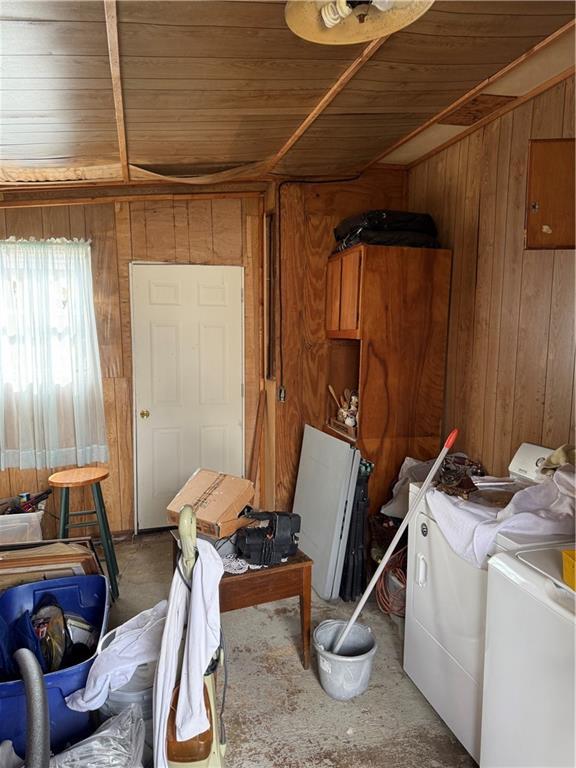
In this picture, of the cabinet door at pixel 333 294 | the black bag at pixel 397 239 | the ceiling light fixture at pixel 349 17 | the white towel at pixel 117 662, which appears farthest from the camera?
the cabinet door at pixel 333 294

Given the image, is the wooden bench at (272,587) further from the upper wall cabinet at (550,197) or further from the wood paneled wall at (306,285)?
the upper wall cabinet at (550,197)

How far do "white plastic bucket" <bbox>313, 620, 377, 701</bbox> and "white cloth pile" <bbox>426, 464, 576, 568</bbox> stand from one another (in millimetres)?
700

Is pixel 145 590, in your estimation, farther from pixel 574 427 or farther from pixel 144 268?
pixel 574 427

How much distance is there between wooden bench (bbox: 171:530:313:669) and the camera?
205 centimetres

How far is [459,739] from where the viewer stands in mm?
1802

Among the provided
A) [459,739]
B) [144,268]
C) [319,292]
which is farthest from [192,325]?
[459,739]

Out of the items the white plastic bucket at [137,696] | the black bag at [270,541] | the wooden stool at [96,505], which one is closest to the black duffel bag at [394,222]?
the black bag at [270,541]

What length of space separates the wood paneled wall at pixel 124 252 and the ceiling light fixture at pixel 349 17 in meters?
2.46

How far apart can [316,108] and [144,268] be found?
1855 mm

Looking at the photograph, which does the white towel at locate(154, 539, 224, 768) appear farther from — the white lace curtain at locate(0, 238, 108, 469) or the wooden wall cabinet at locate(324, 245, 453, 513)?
the white lace curtain at locate(0, 238, 108, 469)

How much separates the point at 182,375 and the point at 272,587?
1.97 meters

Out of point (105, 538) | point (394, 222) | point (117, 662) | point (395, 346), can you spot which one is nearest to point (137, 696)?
point (117, 662)

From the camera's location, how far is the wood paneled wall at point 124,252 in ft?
11.3

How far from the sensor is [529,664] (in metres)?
1.34
